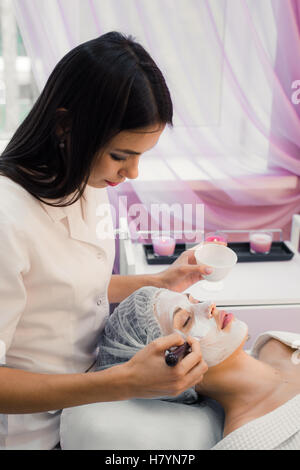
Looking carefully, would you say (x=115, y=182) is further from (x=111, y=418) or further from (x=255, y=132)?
(x=255, y=132)

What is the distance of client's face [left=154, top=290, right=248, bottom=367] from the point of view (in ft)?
3.87

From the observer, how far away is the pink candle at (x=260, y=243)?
76.2 inches

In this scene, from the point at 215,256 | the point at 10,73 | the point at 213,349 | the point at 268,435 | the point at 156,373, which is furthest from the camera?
the point at 10,73

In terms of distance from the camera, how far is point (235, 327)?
122 centimetres

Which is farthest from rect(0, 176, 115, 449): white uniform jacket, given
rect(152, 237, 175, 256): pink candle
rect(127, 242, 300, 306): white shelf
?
rect(152, 237, 175, 256): pink candle

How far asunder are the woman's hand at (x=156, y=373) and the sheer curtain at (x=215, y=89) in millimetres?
1169

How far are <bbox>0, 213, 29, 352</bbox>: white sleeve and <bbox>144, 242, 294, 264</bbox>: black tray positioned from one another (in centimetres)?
96

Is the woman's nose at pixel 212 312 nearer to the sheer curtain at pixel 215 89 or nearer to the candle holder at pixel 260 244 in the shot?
the candle holder at pixel 260 244

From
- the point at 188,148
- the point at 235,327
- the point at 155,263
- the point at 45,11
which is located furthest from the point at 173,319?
the point at 45,11

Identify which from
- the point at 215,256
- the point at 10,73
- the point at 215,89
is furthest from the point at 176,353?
the point at 10,73

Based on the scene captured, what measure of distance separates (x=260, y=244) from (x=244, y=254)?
74 mm

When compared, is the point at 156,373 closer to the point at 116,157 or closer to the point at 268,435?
the point at 268,435

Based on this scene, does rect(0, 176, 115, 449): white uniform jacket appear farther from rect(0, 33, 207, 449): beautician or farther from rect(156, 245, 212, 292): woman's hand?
rect(156, 245, 212, 292): woman's hand

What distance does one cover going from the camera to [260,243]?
193 cm
